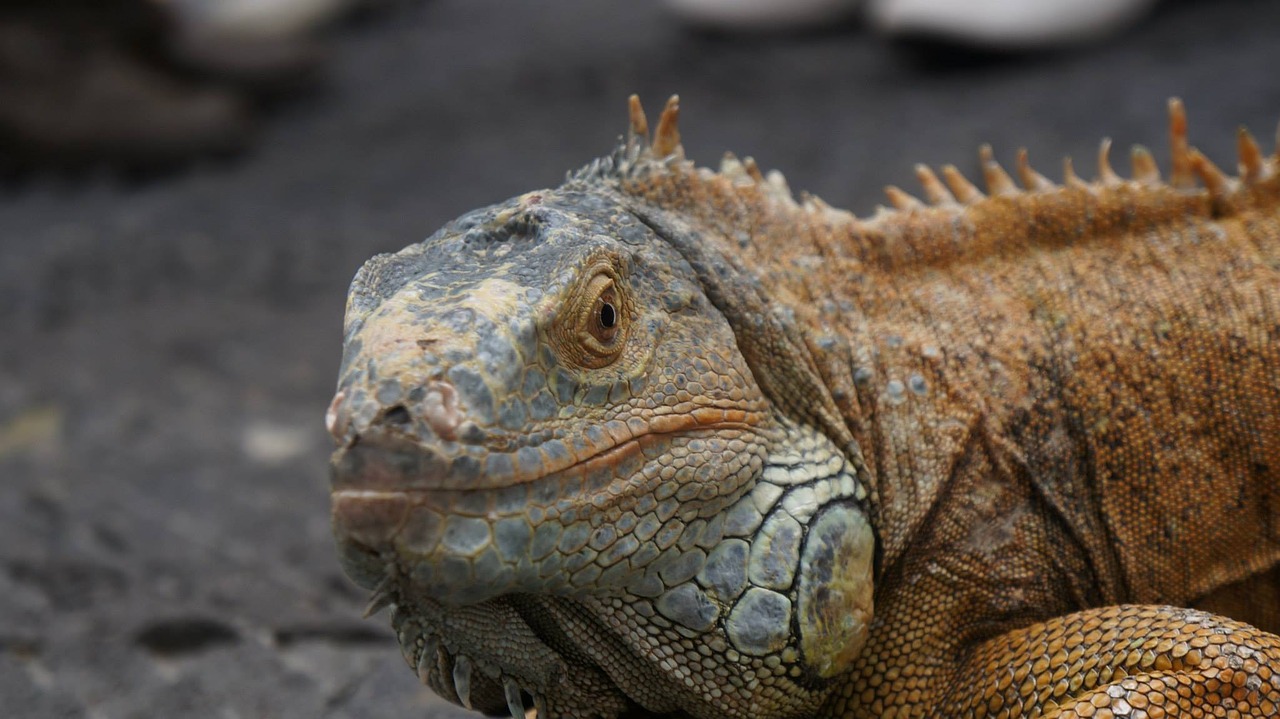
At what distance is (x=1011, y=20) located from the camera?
1206 centimetres

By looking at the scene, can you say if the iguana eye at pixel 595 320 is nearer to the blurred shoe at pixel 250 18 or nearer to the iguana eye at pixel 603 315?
the iguana eye at pixel 603 315

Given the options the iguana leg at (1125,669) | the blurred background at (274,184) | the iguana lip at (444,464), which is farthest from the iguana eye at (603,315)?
the blurred background at (274,184)

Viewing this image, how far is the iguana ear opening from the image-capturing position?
3.23 m

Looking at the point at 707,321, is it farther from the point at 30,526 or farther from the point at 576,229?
the point at 30,526

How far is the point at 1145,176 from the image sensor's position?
12.6ft

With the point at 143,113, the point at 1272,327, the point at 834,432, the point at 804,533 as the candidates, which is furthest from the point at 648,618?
the point at 143,113

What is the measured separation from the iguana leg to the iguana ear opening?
756 mm

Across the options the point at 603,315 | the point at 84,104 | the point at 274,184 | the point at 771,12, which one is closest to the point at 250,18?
the point at 84,104

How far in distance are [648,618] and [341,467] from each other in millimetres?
914

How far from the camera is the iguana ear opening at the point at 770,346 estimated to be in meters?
3.23

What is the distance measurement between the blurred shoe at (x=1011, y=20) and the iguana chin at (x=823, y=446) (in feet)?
29.3

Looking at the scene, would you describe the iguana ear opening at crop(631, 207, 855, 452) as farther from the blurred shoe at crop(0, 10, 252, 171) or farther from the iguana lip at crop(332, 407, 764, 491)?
the blurred shoe at crop(0, 10, 252, 171)

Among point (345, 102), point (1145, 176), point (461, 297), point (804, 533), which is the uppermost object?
point (345, 102)

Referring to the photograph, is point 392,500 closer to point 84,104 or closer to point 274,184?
point 274,184
